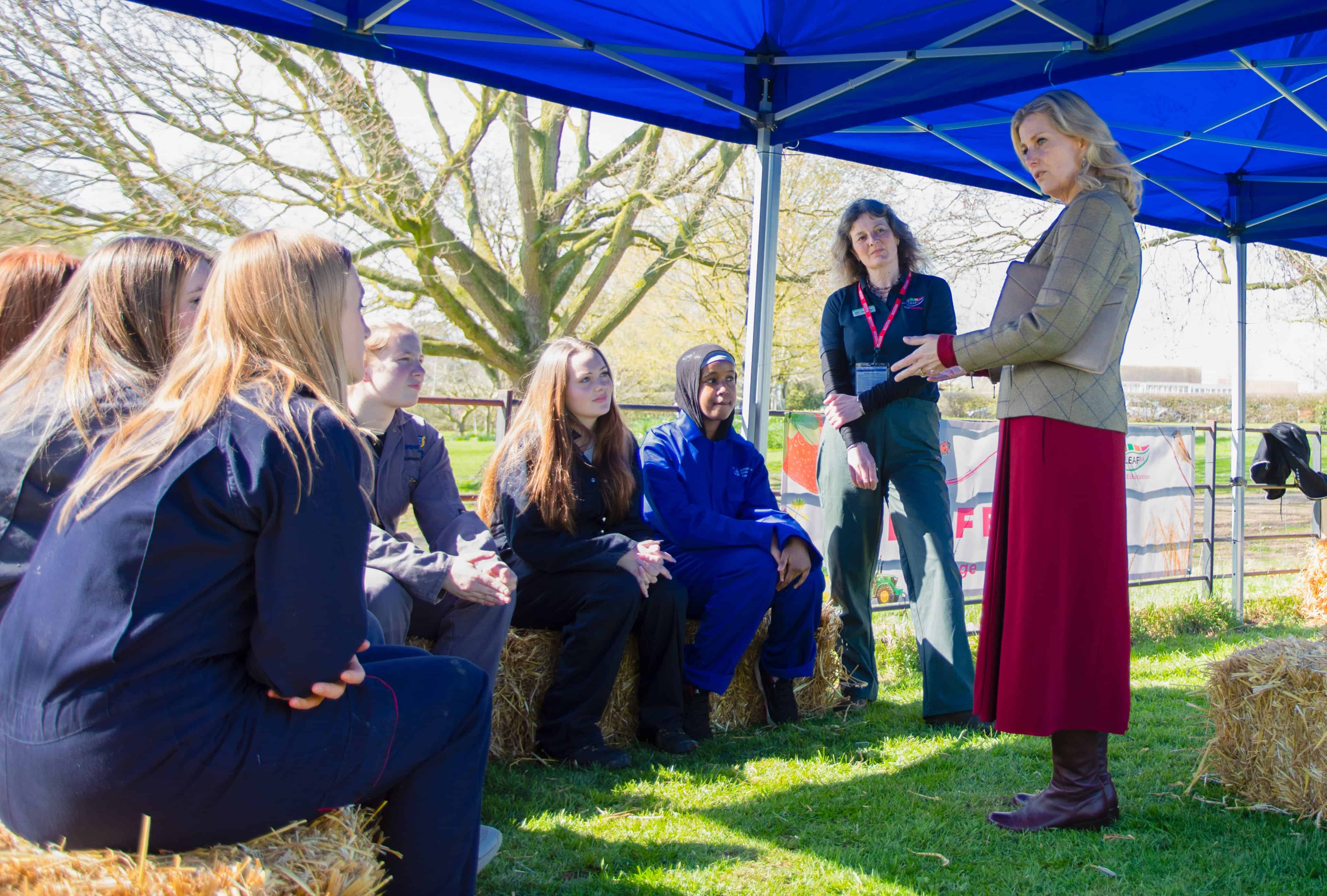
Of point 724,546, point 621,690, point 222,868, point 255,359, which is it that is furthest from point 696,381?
point 222,868

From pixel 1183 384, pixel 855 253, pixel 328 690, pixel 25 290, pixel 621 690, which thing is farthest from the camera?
pixel 1183 384

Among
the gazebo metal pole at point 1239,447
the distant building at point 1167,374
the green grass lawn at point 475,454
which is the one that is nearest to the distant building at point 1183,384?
the distant building at point 1167,374

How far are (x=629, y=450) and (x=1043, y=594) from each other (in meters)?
1.76

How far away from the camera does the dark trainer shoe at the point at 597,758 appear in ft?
11.5

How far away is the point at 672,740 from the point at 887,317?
6.63ft

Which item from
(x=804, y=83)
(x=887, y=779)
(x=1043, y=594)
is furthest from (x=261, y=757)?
(x=804, y=83)

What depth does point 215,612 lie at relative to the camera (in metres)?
1.58

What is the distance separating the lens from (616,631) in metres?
3.66

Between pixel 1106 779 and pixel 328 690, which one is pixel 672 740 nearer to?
pixel 1106 779

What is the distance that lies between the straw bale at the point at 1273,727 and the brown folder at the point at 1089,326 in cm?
119

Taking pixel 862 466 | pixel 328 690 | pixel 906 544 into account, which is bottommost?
pixel 328 690

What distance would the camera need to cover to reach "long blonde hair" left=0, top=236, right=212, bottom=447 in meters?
1.86

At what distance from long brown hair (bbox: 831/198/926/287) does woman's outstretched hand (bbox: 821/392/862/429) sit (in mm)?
628

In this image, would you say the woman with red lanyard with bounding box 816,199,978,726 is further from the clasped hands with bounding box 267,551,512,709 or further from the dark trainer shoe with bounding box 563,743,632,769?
the clasped hands with bounding box 267,551,512,709
